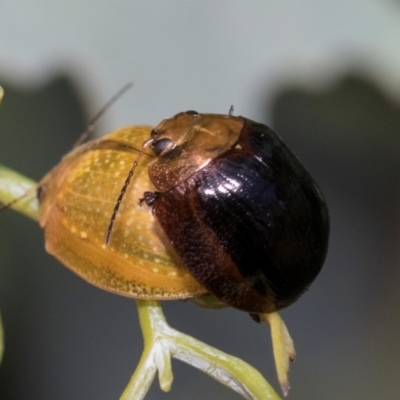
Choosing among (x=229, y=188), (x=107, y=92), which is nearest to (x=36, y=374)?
(x=107, y=92)

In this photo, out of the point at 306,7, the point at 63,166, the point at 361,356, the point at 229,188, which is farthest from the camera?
the point at 306,7

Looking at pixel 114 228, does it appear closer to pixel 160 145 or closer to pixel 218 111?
pixel 160 145

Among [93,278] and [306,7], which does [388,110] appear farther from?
[93,278]

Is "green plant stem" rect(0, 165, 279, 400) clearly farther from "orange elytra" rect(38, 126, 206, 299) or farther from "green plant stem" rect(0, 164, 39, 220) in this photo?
"green plant stem" rect(0, 164, 39, 220)

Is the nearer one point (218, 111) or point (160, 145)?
point (160, 145)

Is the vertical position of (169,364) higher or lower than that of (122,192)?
lower

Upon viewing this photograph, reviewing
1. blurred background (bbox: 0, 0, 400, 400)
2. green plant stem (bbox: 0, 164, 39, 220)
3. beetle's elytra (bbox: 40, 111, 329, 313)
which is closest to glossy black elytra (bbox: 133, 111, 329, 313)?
beetle's elytra (bbox: 40, 111, 329, 313)

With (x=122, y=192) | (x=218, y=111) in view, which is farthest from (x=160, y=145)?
(x=218, y=111)
